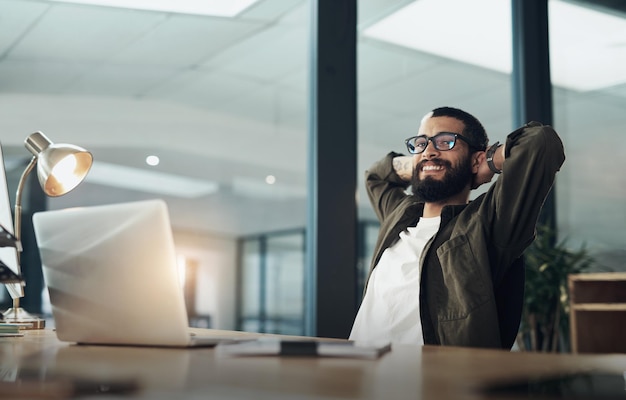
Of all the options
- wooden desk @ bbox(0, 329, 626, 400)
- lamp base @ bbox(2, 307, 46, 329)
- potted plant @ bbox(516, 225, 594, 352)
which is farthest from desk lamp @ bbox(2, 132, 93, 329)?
potted plant @ bbox(516, 225, 594, 352)

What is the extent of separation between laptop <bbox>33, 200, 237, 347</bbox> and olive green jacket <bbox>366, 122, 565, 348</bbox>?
0.92 m

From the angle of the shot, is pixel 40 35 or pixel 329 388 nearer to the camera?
pixel 329 388

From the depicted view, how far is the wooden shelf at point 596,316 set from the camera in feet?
12.4

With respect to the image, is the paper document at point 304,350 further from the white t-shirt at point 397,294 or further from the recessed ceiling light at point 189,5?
the recessed ceiling light at point 189,5

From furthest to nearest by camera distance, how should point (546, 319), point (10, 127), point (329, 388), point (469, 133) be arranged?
1. point (546, 319)
2. point (10, 127)
3. point (469, 133)
4. point (329, 388)

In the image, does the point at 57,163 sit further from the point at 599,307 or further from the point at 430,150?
the point at 599,307

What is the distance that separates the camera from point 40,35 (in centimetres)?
301

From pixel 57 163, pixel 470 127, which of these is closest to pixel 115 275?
pixel 57 163

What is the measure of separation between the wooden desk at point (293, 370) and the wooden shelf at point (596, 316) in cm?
290

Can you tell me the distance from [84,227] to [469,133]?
1.49m

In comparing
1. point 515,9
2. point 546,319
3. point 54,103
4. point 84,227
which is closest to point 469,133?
point 84,227

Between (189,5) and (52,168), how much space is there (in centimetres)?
163

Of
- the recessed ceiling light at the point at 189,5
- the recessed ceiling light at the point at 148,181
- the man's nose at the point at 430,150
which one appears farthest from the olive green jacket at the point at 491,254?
the recessed ceiling light at the point at 189,5

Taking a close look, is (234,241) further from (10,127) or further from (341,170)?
(10,127)
